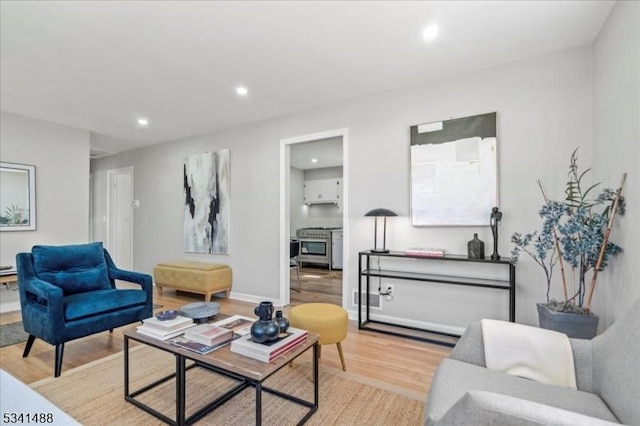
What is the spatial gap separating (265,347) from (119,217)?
6117 millimetres

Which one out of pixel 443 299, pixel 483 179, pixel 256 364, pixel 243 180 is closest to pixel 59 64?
pixel 243 180

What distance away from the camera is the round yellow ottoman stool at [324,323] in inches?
89.5

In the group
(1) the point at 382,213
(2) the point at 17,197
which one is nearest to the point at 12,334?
(2) the point at 17,197

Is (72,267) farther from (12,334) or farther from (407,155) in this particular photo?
(407,155)

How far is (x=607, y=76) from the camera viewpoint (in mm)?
2193

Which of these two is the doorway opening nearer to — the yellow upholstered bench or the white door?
the yellow upholstered bench

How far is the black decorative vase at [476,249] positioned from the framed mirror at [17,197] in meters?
5.45

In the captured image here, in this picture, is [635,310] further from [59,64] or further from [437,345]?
[59,64]

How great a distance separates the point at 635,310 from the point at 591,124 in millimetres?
1969

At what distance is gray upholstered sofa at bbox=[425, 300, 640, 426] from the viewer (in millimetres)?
851

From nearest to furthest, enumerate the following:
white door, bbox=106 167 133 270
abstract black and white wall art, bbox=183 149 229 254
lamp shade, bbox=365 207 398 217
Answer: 1. lamp shade, bbox=365 207 398 217
2. abstract black and white wall art, bbox=183 149 229 254
3. white door, bbox=106 167 133 270

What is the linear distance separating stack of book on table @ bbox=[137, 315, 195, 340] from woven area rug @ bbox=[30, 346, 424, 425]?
18.2 inches

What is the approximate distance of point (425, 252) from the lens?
294 cm

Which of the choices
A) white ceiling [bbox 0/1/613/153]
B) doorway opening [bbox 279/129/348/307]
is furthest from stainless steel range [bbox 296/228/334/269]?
white ceiling [bbox 0/1/613/153]
